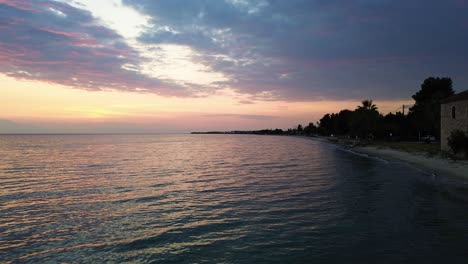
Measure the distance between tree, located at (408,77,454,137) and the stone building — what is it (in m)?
32.6

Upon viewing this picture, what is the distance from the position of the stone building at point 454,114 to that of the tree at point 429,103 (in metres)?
32.6

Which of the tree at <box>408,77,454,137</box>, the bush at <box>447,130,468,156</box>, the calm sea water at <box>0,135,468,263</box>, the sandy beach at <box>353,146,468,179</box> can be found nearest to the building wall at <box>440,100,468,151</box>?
the bush at <box>447,130,468,156</box>

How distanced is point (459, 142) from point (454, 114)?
5.09 meters

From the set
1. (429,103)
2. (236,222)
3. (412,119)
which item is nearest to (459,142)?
(236,222)

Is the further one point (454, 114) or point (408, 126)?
point (408, 126)

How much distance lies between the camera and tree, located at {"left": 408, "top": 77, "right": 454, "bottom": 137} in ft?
247

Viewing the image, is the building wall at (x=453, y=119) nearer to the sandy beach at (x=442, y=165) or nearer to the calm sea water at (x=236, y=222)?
the sandy beach at (x=442, y=165)

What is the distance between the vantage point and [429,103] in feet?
267

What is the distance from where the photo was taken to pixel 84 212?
678 inches

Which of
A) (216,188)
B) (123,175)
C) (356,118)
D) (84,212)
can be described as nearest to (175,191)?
(216,188)

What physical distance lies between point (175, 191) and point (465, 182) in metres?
21.5

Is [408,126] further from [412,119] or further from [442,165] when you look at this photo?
[442,165]

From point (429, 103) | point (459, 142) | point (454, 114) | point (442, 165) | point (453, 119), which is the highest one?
point (429, 103)

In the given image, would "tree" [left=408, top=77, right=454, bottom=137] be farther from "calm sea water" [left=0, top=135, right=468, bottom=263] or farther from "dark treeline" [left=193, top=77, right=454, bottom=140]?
"calm sea water" [left=0, top=135, right=468, bottom=263]
